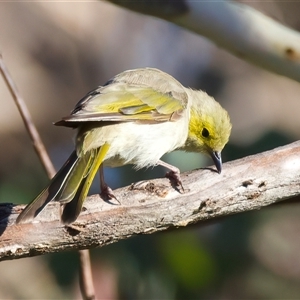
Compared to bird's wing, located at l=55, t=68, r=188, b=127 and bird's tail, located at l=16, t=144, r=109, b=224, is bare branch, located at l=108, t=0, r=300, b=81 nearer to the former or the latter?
bird's wing, located at l=55, t=68, r=188, b=127

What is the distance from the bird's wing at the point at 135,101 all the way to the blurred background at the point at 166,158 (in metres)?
0.76

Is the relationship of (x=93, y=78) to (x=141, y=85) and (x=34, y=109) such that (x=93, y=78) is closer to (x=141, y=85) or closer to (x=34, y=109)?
(x=34, y=109)

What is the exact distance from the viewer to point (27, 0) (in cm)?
844

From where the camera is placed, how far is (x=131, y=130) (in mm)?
4359

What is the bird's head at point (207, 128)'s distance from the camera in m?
4.84

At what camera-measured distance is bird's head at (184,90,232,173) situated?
15.9 ft

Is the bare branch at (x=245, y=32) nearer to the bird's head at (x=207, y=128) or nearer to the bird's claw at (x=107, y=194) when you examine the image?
the bird's head at (x=207, y=128)

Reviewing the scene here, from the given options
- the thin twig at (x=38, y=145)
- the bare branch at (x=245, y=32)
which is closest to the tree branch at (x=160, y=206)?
the thin twig at (x=38, y=145)

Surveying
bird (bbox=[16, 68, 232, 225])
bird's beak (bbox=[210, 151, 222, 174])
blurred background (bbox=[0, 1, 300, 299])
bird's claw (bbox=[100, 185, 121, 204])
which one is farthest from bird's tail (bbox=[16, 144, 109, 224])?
blurred background (bbox=[0, 1, 300, 299])

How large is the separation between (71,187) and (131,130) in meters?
0.89

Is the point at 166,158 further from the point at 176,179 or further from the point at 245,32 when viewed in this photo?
the point at 176,179

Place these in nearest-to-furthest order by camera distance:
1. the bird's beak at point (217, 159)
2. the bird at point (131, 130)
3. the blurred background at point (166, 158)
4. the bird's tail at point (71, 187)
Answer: the bird's tail at point (71, 187) < the bird at point (131, 130) < the bird's beak at point (217, 159) < the blurred background at point (166, 158)

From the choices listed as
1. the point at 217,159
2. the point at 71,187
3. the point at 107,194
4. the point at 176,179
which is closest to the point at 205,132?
the point at 217,159

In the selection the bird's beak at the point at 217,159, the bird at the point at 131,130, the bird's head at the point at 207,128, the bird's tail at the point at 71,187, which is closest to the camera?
the bird's tail at the point at 71,187
